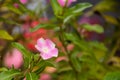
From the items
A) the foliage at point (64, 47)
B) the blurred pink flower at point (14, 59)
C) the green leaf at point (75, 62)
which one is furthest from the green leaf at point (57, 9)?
the blurred pink flower at point (14, 59)

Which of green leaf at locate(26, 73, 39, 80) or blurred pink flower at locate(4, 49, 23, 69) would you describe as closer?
green leaf at locate(26, 73, 39, 80)

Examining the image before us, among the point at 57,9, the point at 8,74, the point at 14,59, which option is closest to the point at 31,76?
the point at 8,74

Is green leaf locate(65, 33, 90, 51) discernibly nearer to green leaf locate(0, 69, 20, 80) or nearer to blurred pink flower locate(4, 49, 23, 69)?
green leaf locate(0, 69, 20, 80)

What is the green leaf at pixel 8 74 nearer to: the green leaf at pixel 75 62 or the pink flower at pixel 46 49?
the pink flower at pixel 46 49

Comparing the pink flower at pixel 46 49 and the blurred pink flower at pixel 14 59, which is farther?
the blurred pink flower at pixel 14 59

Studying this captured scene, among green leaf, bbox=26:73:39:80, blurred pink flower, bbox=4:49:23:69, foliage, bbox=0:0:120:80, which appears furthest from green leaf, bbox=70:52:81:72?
blurred pink flower, bbox=4:49:23:69

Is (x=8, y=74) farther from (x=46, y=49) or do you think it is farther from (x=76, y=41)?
(x=76, y=41)

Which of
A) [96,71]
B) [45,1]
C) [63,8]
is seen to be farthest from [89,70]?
[45,1]

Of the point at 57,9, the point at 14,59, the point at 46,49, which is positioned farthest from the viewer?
the point at 14,59
